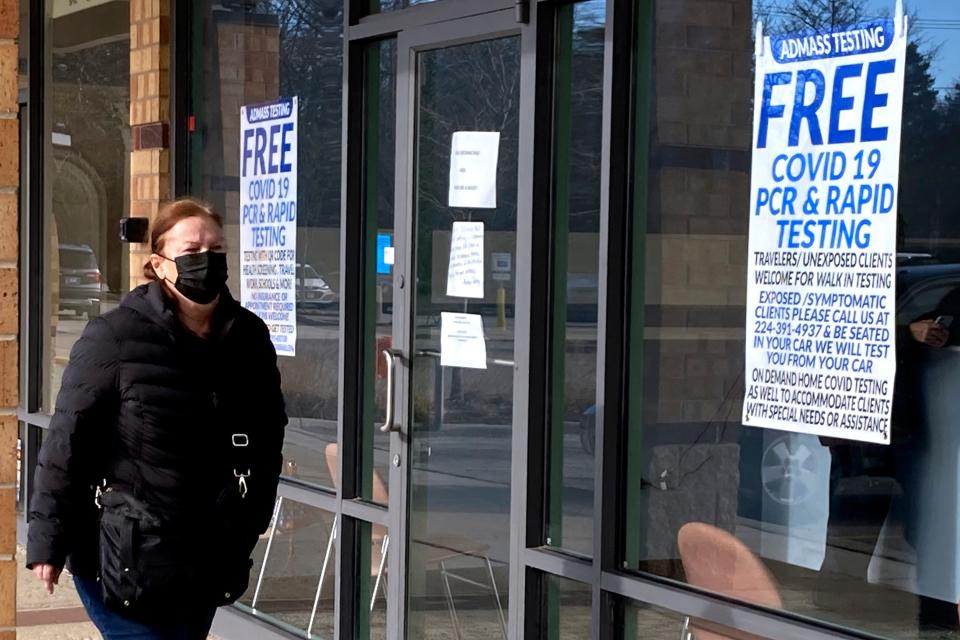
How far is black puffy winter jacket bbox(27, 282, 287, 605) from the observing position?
3.84 meters

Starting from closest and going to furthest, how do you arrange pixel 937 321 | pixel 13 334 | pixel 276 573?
1. pixel 13 334
2. pixel 937 321
3. pixel 276 573

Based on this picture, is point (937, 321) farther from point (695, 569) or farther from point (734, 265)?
point (695, 569)

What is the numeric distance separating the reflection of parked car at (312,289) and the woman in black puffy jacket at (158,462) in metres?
2.16

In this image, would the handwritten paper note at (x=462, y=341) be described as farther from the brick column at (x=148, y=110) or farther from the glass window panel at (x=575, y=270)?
the brick column at (x=148, y=110)

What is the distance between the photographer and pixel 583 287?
4777 millimetres

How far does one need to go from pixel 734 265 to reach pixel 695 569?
895 millimetres

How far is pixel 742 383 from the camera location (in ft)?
13.6

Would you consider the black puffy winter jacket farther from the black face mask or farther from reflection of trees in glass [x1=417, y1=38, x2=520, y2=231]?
reflection of trees in glass [x1=417, y1=38, x2=520, y2=231]

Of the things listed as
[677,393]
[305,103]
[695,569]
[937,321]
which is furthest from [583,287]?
[305,103]

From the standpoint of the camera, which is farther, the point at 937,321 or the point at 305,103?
the point at 305,103

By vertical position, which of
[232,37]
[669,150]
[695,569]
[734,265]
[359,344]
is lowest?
[695,569]

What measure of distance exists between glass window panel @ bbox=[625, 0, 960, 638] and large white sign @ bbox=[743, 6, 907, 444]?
40 mm

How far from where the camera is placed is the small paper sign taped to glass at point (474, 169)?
520 centimetres

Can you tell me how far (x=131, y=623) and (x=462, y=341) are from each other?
1821 mm
